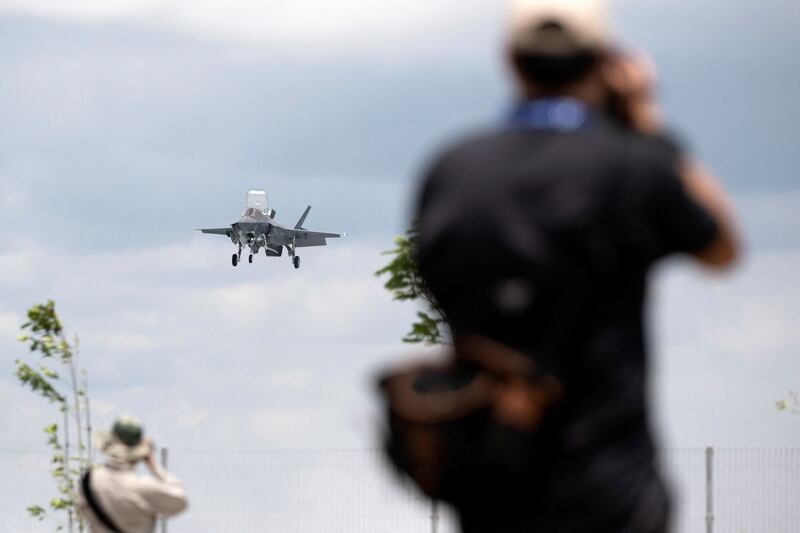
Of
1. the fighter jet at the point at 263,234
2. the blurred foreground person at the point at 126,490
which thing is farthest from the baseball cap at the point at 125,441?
the fighter jet at the point at 263,234

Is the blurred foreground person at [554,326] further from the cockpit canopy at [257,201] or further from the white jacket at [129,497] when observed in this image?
the cockpit canopy at [257,201]

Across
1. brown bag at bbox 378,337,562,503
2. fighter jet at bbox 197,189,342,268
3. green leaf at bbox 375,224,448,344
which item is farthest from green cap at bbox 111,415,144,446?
fighter jet at bbox 197,189,342,268

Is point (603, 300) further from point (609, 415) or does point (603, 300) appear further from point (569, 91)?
point (569, 91)

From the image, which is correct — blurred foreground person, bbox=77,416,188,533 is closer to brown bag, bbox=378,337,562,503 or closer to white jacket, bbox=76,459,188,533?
white jacket, bbox=76,459,188,533

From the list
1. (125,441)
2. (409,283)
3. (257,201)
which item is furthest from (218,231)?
(125,441)

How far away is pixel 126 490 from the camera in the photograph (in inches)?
305

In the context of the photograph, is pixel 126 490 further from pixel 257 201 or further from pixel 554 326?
pixel 257 201

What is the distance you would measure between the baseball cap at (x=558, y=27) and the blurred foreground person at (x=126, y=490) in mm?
5135

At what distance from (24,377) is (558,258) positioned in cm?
1591

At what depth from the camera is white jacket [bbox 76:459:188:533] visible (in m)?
7.73

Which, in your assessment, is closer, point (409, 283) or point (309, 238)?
point (409, 283)

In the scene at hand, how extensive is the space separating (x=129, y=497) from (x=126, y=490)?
37mm

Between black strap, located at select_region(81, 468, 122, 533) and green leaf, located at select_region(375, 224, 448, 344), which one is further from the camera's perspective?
green leaf, located at select_region(375, 224, 448, 344)

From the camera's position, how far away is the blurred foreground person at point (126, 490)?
25.4 feet
